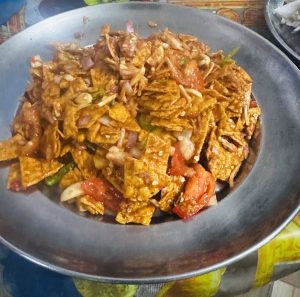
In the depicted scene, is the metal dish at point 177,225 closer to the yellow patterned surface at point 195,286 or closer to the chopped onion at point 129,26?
the yellow patterned surface at point 195,286

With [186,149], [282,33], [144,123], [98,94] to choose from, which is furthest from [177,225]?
[282,33]

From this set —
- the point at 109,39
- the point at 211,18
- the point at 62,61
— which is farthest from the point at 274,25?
the point at 62,61

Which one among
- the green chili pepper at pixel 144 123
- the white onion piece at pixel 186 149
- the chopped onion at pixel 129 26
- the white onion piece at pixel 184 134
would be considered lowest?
the white onion piece at pixel 186 149

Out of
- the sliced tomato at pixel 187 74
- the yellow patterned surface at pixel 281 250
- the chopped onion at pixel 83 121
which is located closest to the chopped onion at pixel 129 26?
the sliced tomato at pixel 187 74

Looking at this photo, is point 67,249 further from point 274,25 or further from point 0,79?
point 274,25

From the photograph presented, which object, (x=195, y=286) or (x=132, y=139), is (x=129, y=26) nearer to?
(x=132, y=139)

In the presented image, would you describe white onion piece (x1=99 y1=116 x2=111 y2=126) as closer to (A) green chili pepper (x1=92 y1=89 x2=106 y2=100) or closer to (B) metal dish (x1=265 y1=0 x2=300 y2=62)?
(A) green chili pepper (x1=92 y1=89 x2=106 y2=100)
